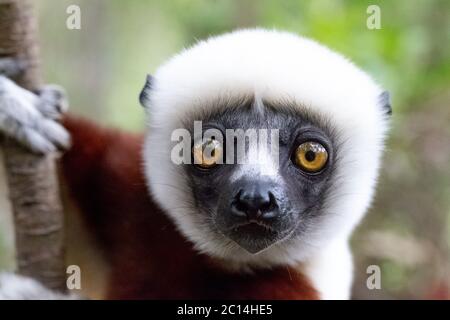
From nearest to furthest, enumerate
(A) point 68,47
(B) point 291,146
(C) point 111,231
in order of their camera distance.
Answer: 1. (B) point 291,146
2. (C) point 111,231
3. (A) point 68,47

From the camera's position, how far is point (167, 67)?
2584 mm

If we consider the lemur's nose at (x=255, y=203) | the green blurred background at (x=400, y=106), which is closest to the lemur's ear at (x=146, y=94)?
the lemur's nose at (x=255, y=203)

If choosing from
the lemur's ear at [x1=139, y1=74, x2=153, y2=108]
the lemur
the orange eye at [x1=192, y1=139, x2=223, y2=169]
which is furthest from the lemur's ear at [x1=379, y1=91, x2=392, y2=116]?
the lemur's ear at [x1=139, y1=74, x2=153, y2=108]

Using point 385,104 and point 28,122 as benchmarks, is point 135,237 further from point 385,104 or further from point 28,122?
point 385,104

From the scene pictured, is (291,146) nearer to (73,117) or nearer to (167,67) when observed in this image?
(167,67)

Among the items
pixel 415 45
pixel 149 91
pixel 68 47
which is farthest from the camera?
pixel 68 47

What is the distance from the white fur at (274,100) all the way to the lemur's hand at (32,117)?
40 cm

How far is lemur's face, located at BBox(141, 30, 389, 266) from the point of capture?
2234 millimetres

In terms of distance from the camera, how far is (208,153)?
7.63ft

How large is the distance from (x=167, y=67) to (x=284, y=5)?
253 centimetres

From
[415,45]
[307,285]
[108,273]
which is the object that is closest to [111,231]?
[108,273]

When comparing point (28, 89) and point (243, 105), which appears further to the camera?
point (28, 89)

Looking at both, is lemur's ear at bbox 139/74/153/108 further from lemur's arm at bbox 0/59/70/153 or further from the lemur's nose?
the lemur's nose

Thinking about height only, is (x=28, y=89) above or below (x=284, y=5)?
below
